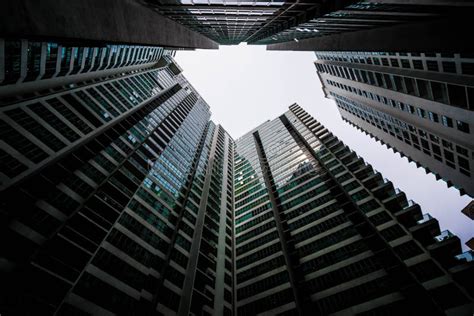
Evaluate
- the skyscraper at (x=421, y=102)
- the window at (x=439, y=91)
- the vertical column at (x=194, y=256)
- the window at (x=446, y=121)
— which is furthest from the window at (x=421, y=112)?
the vertical column at (x=194, y=256)

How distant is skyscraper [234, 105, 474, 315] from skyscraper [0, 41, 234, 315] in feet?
22.3

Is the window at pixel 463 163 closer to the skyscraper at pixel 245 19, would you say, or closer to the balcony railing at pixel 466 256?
the balcony railing at pixel 466 256

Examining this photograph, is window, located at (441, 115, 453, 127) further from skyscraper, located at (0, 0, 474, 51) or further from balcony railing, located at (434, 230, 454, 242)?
skyscraper, located at (0, 0, 474, 51)

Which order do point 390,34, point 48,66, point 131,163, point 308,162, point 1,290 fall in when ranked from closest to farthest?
point 1,290 < point 390,34 < point 48,66 < point 131,163 < point 308,162

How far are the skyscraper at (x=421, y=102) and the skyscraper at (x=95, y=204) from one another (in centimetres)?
3980

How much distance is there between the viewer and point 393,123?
53.7 m

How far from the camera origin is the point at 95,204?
30938mm

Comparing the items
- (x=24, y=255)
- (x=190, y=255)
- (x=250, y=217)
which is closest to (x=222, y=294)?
(x=190, y=255)

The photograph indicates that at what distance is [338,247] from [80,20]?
39746 millimetres

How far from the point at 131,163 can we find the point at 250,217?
26810 mm

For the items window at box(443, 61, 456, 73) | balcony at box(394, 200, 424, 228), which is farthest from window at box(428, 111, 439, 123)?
balcony at box(394, 200, 424, 228)

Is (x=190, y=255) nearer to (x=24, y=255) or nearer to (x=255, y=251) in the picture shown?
(x=255, y=251)

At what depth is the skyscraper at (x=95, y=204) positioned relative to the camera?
23203 millimetres

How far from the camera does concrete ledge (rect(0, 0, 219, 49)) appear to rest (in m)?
8.11
